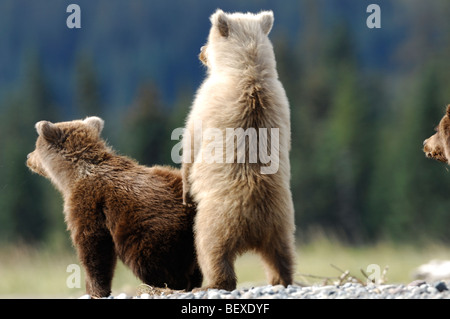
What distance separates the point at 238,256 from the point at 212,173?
34.4 inches

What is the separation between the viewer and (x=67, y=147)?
855cm

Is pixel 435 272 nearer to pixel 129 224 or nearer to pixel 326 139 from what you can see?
pixel 129 224

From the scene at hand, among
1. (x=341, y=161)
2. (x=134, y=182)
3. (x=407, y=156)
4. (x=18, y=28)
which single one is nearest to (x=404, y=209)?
(x=407, y=156)

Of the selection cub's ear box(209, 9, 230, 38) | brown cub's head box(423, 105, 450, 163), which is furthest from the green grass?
cub's ear box(209, 9, 230, 38)

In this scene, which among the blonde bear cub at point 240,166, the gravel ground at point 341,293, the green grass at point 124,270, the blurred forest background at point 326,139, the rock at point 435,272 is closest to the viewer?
the gravel ground at point 341,293

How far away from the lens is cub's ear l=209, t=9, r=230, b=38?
306 inches

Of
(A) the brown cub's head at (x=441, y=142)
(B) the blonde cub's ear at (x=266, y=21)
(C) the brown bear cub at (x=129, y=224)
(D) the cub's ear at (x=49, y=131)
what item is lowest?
(C) the brown bear cub at (x=129, y=224)

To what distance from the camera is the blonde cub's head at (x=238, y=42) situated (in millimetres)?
7695

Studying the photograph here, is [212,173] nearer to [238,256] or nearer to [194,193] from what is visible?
[194,193]

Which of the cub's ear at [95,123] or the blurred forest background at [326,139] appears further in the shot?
the blurred forest background at [326,139]

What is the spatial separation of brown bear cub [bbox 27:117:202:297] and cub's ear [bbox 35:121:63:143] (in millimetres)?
452

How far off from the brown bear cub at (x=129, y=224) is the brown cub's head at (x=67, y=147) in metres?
0.03

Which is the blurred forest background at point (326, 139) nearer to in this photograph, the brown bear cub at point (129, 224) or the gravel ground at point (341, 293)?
the brown bear cub at point (129, 224)

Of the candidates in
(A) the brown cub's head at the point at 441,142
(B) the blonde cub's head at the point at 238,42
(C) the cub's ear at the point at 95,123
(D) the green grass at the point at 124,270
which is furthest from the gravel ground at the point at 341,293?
(D) the green grass at the point at 124,270
